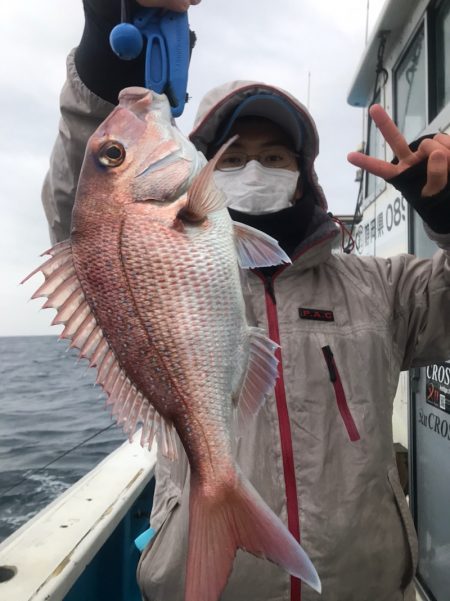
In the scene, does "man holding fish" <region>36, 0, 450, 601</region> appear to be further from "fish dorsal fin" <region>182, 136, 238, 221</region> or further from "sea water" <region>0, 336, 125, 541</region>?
"sea water" <region>0, 336, 125, 541</region>

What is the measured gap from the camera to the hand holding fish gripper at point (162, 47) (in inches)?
50.5

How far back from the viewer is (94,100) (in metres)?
1.49

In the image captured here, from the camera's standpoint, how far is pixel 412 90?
13.2 feet

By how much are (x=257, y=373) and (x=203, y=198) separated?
0.43 metres

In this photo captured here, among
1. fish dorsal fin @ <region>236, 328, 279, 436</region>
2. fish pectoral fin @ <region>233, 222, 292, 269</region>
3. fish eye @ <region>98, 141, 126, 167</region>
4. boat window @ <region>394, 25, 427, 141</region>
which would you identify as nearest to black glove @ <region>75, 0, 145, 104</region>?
fish eye @ <region>98, 141, 126, 167</region>

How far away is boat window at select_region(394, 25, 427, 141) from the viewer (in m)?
3.80

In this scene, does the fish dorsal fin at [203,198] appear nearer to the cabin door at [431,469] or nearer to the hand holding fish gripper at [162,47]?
the hand holding fish gripper at [162,47]

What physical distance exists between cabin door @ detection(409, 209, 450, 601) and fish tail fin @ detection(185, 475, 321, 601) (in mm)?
2203

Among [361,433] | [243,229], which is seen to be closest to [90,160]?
[243,229]

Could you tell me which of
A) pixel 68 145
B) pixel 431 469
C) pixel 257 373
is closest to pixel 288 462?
pixel 257 373

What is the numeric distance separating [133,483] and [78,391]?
15573mm

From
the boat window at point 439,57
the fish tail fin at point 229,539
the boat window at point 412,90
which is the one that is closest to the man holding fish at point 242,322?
the fish tail fin at point 229,539

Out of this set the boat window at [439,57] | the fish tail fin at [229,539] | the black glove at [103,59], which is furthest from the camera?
the boat window at [439,57]

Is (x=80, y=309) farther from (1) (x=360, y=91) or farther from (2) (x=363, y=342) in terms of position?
(1) (x=360, y=91)
